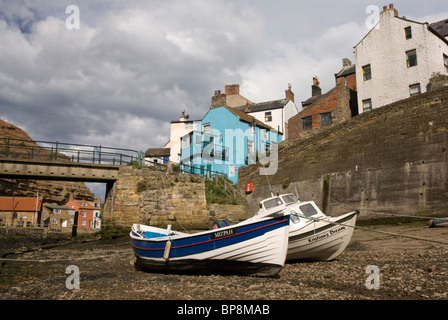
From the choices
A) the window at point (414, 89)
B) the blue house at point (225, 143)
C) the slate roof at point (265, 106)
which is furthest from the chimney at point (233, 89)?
the window at point (414, 89)

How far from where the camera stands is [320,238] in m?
10.2

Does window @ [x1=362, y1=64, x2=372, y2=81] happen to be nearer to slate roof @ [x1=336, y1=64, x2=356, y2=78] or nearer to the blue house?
slate roof @ [x1=336, y1=64, x2=356, y2=78]

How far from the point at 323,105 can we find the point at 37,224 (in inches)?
1944

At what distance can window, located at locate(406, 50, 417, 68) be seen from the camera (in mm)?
23528

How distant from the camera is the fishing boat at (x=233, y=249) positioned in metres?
8.16

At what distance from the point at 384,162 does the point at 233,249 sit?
39.7ft

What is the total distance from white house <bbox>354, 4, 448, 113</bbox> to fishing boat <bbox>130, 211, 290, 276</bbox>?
2058cm

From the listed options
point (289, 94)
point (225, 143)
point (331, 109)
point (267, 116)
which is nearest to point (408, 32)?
point (331, 109)

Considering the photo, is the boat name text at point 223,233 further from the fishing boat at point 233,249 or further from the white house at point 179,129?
the white house at point 179,129

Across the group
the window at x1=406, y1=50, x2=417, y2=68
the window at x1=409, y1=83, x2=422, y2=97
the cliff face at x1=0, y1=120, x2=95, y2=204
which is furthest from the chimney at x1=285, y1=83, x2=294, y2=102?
the cliff face at x1=0, y1=120, x2=95, y2=204

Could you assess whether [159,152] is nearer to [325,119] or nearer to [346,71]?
[325,119]

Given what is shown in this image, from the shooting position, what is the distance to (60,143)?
21.2 metres

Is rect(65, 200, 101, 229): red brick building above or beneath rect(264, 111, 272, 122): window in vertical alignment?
beneath
